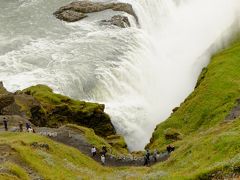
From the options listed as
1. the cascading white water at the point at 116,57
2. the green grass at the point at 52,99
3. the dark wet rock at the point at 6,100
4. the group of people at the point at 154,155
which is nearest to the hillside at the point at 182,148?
the green grass at the point at 52,99

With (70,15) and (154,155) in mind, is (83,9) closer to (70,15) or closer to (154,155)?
(70,15)

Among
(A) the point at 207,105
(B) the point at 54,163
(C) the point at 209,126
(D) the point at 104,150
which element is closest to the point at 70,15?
(A) the point at 207,105

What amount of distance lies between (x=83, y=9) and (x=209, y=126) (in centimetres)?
5765

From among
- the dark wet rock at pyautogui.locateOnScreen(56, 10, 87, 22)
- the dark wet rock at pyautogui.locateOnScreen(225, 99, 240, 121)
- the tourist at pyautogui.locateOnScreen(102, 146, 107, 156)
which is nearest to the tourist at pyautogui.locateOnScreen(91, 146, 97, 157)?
the tourist at pyautogui.locateOnScreen(102, 146, 107, 156)

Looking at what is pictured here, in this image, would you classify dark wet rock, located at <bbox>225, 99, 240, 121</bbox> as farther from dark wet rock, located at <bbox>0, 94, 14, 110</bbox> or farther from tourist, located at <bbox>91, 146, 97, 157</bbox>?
dark wet rock, located at <bbox>0, 94, 14, 110</bbox>

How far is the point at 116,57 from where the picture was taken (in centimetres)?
9019

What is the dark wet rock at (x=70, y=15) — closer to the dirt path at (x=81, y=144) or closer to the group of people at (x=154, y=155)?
the dirt path at (x=81, y=144)

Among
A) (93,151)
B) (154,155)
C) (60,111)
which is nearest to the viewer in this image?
(93,151)

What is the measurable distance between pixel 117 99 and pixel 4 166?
45.1m

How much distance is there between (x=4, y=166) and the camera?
38.6 meters

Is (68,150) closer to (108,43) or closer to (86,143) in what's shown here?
(86,143)

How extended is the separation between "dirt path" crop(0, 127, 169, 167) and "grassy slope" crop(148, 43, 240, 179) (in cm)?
506

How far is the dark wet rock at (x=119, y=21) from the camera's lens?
104m

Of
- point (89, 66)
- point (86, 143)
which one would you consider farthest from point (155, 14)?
point (86, 143)
